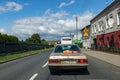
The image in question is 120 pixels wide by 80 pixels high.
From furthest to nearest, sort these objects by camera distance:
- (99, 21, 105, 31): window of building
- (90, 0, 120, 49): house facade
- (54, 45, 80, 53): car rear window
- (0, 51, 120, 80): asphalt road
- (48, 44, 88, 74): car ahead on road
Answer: (99, 21, 105, 31): window of building → (90, 0, 120, 49): house facade → (54, 45, 80, 53): car rear window → (48, 44, 88, 74): car ahead on road → (0, 51, 120, 80): asphalt road

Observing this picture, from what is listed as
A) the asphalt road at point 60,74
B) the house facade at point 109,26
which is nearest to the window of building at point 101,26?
the house facade at point 109,26

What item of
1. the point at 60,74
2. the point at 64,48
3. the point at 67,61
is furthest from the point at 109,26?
the point at 67,61

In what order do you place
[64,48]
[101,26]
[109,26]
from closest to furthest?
1. [64,48]
2. [109,26]
3. [101,26]

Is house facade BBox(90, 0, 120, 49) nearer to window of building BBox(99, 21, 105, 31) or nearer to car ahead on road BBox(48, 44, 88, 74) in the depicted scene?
window of building BBox(99, 21, 105, 31)

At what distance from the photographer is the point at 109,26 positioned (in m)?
40.8

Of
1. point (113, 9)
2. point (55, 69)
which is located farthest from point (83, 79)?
point (113, 9)

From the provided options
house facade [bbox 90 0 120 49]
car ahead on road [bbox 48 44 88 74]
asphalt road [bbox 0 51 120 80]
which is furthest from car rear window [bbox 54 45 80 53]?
house facade [bbox 90 0 120 49]

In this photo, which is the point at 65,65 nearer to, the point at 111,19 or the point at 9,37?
the point at 111,19

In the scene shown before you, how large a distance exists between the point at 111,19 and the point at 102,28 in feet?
25.3

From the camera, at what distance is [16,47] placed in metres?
44.8

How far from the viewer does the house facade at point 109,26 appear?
36.1 metres

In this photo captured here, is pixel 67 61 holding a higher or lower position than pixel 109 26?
lower

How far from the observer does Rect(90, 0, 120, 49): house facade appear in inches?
1420

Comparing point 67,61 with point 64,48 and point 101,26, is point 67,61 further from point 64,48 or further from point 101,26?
point 101,26
